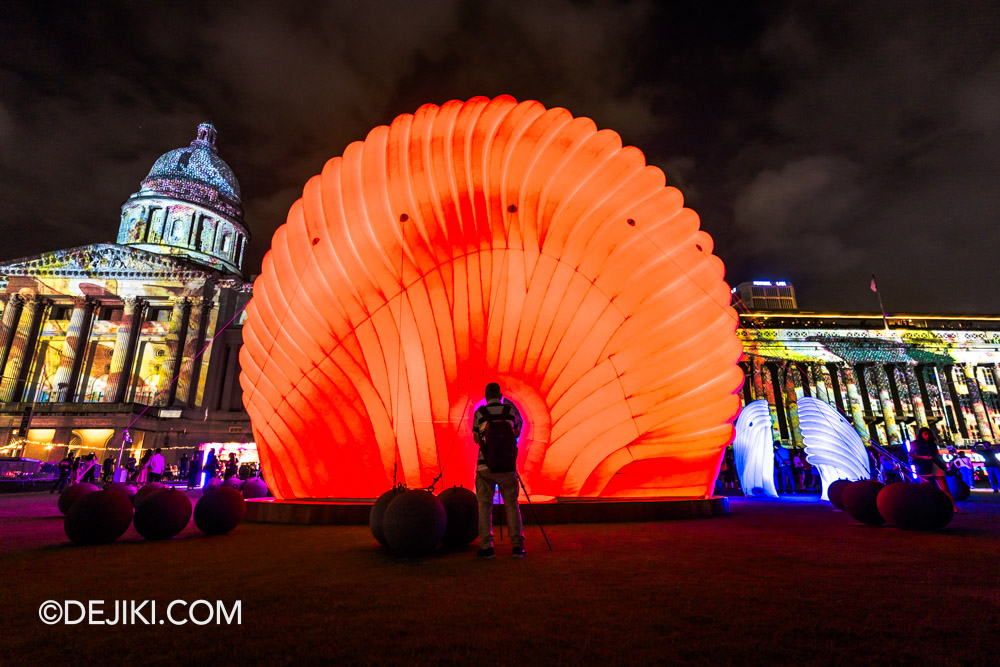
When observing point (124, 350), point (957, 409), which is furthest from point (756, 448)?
point (957, 409)

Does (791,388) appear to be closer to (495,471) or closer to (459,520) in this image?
(459,520)

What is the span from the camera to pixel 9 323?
4600 cm

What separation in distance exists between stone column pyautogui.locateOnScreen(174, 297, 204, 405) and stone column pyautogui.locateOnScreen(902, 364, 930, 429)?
76051 mm

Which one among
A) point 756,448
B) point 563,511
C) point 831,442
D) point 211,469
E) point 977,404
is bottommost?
point 563,511

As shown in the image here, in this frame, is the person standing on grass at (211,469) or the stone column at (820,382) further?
the stone column at (820,382)

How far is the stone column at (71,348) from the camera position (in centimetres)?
4303

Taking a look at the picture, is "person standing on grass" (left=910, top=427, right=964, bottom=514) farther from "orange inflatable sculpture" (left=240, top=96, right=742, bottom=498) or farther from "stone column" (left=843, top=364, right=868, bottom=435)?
"stone column" (left=843, top=364, right=868, bottom=435)

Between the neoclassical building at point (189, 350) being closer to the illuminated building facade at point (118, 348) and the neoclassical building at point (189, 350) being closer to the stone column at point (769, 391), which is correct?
the illuminated building facade at point (118, 348)

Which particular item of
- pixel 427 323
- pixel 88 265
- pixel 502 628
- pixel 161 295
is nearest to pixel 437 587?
pixel 502 628

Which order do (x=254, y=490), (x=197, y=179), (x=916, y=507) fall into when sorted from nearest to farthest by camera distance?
(x=916, y=507)
(x=254, y=490)
(x=197, y=179)

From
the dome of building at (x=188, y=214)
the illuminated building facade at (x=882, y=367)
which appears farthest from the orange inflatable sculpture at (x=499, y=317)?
the dome of building at (x=188, y=214)

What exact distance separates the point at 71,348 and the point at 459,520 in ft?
180

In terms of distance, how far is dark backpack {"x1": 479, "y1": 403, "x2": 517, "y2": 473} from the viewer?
5.62 m

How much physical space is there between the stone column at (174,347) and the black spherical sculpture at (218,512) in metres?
42.3
